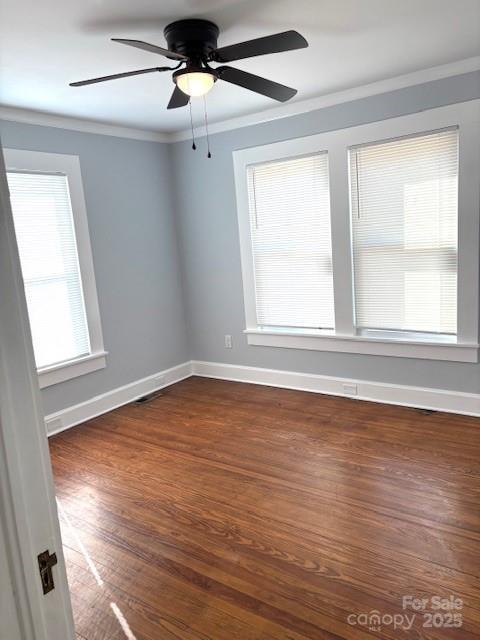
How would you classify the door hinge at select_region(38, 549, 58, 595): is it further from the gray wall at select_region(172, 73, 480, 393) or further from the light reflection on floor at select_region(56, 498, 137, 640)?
the gray wall at select_region(172, 73, 480, 393)

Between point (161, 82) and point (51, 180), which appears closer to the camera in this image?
point (161, 82)

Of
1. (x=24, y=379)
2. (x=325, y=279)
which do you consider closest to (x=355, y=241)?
(x=325, y=279)

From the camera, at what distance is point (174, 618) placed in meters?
1.85

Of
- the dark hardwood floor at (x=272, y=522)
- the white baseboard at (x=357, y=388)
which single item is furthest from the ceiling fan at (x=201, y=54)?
the white baseboard at (x=357, y=388)

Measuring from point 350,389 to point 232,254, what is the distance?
5.65ft

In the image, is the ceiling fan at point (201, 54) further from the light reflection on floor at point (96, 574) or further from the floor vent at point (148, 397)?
the floor vent at point (148, 397)

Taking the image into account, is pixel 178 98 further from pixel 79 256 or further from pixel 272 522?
pixel 272 522

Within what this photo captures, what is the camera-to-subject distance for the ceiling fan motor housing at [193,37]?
222 cm

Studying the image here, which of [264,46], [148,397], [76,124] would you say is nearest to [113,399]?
[148,397]

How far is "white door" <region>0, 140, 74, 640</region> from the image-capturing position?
0.78 meters

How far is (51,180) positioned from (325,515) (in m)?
3.16

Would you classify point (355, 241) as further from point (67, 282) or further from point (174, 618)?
point (174, 618)

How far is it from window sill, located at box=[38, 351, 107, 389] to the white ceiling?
1.98m

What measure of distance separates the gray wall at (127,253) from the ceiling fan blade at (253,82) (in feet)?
6.33
